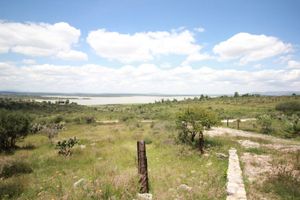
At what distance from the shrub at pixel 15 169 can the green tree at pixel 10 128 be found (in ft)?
26.2

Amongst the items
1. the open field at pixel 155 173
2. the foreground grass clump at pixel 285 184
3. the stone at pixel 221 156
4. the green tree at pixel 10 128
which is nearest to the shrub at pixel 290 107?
the open field at pixel 155 173

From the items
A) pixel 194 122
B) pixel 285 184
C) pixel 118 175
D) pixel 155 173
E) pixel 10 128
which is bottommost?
pixel 155 173

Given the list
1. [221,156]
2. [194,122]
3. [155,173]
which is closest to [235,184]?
[155,173]

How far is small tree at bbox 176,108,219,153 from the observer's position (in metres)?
18.4

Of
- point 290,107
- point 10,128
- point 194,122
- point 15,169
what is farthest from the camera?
point 290,107

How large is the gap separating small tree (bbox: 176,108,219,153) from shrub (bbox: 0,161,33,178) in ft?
39.4

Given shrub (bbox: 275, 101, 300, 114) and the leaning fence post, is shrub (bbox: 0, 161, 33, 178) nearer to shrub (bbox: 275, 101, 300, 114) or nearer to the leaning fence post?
the leaning fence post

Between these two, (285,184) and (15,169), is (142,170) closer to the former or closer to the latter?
(285,184)

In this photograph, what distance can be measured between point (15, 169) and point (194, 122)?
43.1ft

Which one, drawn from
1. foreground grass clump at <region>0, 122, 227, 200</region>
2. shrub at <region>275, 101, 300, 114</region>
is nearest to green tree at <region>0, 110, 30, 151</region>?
foreground grass clump at <region>0, 122, 227, 200</region>

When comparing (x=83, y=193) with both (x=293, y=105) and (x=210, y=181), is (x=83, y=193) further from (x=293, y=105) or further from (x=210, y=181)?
(x=293, y=105)

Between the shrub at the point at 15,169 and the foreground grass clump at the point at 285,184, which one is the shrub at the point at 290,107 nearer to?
the foreground grass clump at the point at 285,184

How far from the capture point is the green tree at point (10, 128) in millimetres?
19261

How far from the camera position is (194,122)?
18.9 metres
